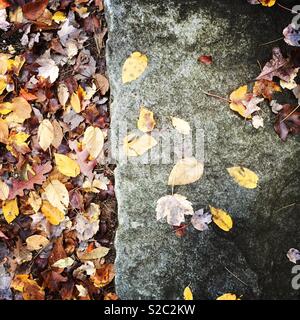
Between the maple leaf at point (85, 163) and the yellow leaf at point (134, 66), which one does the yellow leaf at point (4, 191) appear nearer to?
the maple leaf at point (85, 163)

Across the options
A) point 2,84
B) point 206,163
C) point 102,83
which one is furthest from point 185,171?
point 2,84

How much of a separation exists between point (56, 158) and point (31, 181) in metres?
0.21

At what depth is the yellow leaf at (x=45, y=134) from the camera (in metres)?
2.59

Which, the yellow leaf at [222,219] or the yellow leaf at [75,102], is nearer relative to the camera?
the yellow leaf at [222,219]

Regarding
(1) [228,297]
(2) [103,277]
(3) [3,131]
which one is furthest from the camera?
(3) [3,131]

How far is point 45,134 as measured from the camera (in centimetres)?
259

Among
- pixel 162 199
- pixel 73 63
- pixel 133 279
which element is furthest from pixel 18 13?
pixel 133 279

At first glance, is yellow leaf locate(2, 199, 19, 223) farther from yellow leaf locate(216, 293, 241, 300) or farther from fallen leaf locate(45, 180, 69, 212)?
yellow leaf locate(216, 293, 241, 300)

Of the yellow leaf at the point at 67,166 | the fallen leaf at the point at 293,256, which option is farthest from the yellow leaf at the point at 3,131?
the fallen leaf at the point at 293,256

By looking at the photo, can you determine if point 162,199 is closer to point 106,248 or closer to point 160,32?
point 106,248

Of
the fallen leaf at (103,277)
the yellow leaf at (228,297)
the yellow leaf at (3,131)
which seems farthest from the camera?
the yellow leaf at (3,131)

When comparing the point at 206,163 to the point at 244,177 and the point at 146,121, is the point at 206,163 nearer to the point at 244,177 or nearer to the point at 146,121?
the point at 244,177

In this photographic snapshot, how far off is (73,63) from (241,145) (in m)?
1.23

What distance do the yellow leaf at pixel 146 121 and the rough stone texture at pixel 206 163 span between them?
3 centimetres
